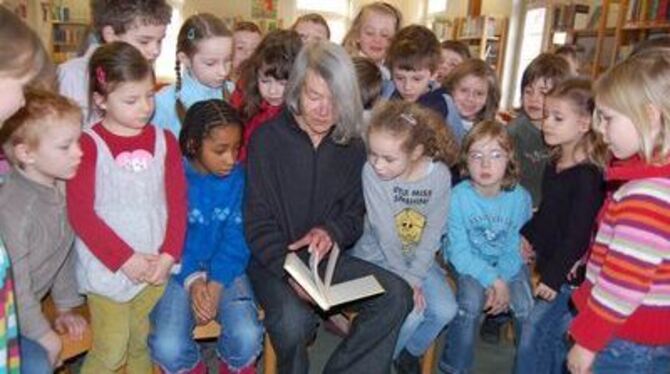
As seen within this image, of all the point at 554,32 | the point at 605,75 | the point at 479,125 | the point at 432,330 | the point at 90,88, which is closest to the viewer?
the point at 605,75

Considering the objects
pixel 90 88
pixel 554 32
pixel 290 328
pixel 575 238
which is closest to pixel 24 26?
pixel 90 88

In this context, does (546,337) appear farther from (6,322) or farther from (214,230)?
(6,322)

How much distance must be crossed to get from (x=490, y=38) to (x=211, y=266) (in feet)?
20.4

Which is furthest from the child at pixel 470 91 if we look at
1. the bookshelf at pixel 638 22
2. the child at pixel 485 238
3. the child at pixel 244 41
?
the bookshelf at pixel 638 22

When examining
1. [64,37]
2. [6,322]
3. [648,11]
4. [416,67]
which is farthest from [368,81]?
[64,37]

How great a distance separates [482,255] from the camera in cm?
213

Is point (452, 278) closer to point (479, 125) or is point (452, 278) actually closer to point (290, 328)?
point (479, 125)

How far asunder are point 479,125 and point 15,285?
162cm

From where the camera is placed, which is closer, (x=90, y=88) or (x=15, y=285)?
(x=15, y=285)

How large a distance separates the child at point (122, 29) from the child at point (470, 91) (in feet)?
4.34

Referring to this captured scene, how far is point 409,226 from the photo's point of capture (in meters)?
2.05

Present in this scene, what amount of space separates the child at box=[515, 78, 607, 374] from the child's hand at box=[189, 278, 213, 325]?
3.54 feet

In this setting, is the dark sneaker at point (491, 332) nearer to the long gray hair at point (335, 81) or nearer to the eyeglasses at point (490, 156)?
the eyeglasses at point (490, 156)

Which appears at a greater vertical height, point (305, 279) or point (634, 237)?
point (634, 237)
